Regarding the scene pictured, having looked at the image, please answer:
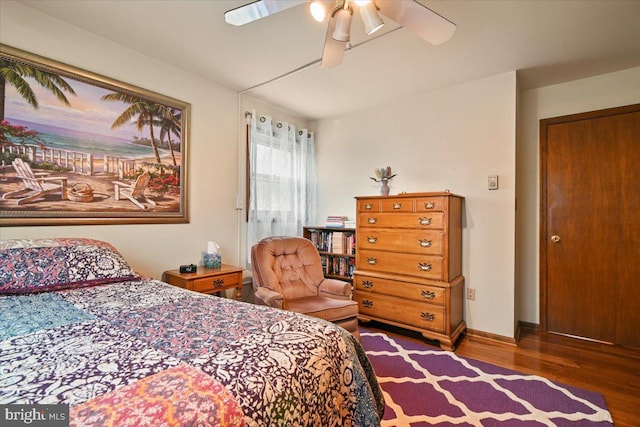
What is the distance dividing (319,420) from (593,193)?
3241 millimetres

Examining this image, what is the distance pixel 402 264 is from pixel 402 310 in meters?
0.42

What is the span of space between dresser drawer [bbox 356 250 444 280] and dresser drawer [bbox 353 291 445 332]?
0.25 metres

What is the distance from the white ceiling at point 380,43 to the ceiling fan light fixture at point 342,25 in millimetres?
547

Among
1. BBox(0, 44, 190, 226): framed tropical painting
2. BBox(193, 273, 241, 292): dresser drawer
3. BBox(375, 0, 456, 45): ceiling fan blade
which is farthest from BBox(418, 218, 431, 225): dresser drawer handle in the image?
BBox(0, 44, 190, 226): framed tropical painting

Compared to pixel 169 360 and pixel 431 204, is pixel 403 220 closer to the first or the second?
pixel 431 204

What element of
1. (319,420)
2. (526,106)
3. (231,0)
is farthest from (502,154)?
(319,420)

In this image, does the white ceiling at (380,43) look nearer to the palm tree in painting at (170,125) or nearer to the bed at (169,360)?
the palm tree in painting at (170,125)

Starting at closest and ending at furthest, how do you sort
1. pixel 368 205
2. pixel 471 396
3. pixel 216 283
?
pixel 471 396, pixel 216 283, pixel 368 205

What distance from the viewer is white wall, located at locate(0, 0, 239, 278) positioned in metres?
2.02

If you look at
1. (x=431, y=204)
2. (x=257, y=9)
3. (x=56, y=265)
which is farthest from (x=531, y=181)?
(x=56, y=265)

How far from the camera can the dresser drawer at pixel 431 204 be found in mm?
2656

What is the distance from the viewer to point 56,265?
174 cm

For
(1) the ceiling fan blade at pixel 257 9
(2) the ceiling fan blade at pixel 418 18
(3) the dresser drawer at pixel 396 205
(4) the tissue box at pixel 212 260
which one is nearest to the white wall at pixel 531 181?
(3) the dresser drawer at pixel 396 205

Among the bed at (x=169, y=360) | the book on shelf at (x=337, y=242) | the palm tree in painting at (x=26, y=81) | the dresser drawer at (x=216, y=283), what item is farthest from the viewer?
the book on shelf at (x=337, y=242)
